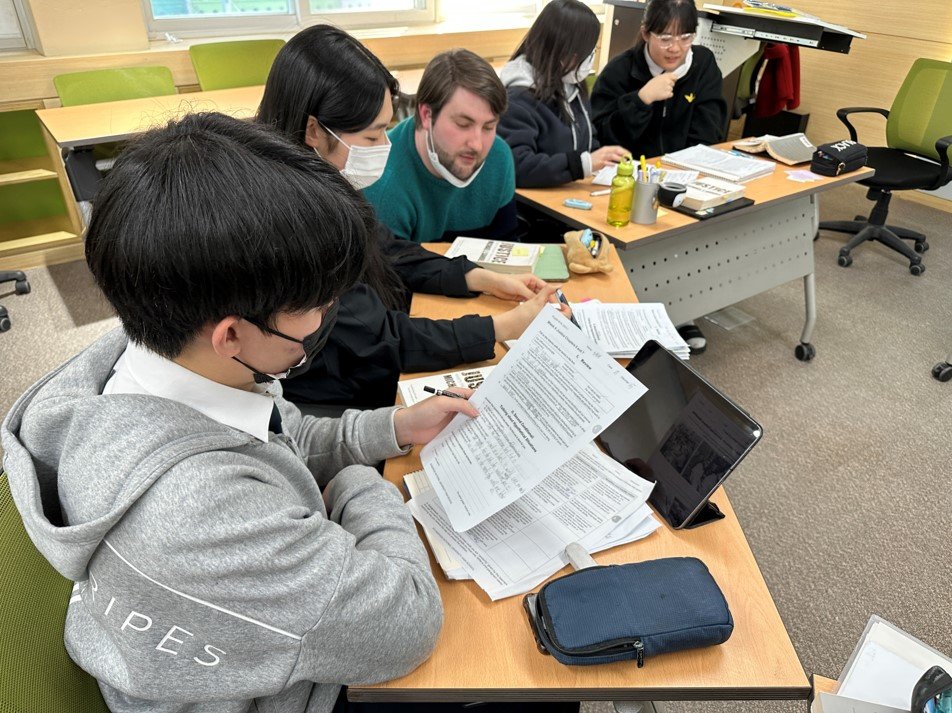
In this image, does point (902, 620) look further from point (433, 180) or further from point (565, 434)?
point (433, 180)

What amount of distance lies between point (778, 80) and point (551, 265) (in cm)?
333

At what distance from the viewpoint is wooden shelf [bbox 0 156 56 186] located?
329 cm

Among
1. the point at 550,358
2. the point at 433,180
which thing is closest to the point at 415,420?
the point at 550,358

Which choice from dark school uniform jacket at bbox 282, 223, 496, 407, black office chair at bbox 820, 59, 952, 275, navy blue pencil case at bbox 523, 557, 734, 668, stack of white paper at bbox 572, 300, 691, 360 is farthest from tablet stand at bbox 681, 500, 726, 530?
black office chair at bbox 820, 59, 952, 275

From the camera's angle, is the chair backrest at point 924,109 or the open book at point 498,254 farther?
the chair backrest at point 924,109

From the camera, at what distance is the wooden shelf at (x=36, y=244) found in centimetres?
344

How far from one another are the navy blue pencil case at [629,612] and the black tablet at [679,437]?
0.14 m

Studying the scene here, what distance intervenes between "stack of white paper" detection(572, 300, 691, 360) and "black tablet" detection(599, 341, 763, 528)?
0.87ft

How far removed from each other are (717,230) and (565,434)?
177 cm

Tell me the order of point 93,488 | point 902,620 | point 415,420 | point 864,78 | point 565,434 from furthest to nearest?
point 864,78 → point 902,620 → point 415,420 → point 565,434 → point 93,488

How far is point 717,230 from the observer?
2.41 metres

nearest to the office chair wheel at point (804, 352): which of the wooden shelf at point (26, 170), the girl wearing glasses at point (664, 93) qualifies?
the girl wearing glasses at point (664, 93)

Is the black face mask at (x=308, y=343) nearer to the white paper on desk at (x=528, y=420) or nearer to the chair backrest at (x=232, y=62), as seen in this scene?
the white paper on desk at (x=528, y=420)

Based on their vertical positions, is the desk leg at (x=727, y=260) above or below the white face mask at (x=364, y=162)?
below
